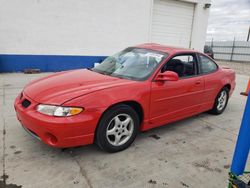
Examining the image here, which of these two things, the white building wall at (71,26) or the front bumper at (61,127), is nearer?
the front bumper at (61,127)

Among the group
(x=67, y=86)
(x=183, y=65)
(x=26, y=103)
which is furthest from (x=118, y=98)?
(x=183, y=65)

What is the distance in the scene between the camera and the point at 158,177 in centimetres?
257

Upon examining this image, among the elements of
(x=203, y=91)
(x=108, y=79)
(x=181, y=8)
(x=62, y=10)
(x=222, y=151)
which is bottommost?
(x=222, y=151)

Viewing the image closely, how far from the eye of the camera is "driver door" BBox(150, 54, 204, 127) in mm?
3365

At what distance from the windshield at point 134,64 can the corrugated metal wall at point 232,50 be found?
22.9 meters

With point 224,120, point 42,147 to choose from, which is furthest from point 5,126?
point 224,120

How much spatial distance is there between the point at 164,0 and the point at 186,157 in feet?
31.0

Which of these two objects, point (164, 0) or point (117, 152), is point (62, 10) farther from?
point (117, 152)

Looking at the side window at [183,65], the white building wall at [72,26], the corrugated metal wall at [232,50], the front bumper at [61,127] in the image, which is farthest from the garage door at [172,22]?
the corrugated metal wall at [232,50]

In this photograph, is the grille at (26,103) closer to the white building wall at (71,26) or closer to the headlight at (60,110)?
the headlight at (60,110)

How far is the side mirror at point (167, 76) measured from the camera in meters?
3.23

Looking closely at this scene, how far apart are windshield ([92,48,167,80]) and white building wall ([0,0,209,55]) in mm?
5510

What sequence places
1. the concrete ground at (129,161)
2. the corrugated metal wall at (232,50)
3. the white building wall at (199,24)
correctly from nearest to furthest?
the concrete ground at (129,161) < the white building wall at (199,24) < the corrugated metal wall at (232,50)

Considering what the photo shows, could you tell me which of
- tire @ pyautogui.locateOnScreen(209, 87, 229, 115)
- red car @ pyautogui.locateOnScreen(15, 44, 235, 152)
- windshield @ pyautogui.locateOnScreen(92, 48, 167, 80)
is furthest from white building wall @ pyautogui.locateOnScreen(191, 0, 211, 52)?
windshield @ pyautogui.locateOnScreen(92, 48, 167, 80)
